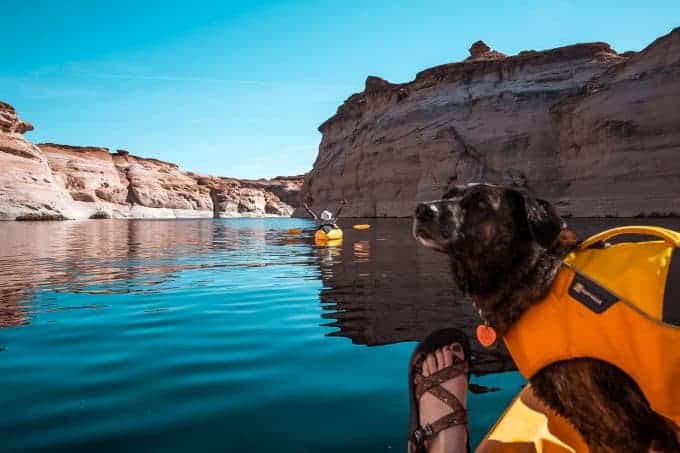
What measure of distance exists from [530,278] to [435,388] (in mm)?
893

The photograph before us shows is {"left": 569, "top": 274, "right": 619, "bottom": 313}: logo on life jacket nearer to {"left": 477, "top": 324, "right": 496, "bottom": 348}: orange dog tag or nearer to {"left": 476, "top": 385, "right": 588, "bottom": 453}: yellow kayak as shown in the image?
{"left": 477, "top": 324, "right": 496, "bottom": 348}: orange dog tag

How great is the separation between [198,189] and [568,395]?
140m

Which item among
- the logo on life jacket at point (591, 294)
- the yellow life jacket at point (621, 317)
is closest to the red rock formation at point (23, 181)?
the yellow life jacket at point (621, 317)

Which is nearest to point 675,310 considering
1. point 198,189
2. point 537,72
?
point 537,72

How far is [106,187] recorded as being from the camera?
102 m

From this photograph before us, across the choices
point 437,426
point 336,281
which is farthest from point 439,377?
point 336,281

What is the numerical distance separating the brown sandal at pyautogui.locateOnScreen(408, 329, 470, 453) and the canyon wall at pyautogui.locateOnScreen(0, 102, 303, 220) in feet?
253

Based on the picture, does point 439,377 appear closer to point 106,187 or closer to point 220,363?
point 220,363

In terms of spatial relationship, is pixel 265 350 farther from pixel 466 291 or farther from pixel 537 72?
pixel 537 72

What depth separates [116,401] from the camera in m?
3.90

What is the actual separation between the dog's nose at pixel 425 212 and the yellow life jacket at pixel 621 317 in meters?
0.92

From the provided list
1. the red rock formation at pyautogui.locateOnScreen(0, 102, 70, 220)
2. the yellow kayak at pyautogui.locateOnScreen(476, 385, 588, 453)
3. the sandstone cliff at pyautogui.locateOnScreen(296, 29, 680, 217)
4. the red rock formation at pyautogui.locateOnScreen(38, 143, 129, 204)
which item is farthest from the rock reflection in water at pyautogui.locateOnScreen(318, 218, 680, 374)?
the red rock formation at pyautogui.locateOnScreen(38, 143, 129, 204)

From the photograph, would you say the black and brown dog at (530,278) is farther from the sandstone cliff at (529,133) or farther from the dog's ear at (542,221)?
the sandstone cliff at (529,133)

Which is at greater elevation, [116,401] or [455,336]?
[455,336]
